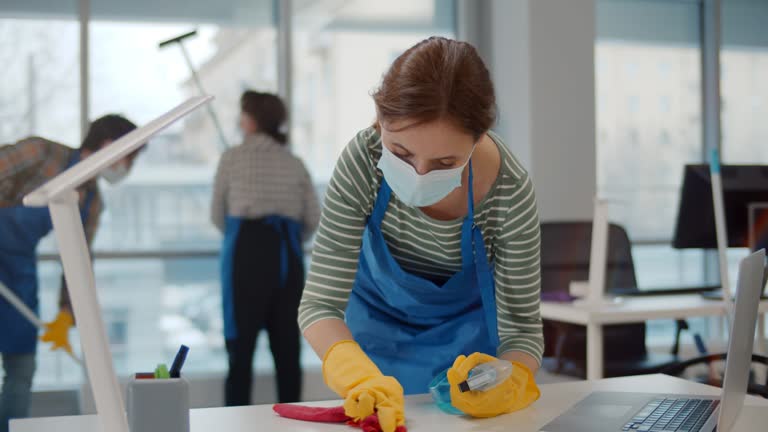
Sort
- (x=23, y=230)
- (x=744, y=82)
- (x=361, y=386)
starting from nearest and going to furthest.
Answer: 1. (x=361, y=386)
2. (x=23, y=230)
3. (x=744, y=82)

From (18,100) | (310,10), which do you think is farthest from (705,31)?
(18,100)

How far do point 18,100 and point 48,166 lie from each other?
1.68 meters

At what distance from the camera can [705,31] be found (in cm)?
496

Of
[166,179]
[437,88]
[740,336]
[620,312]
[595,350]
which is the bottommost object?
[595,350]

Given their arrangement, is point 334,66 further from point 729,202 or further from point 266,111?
point 729,202

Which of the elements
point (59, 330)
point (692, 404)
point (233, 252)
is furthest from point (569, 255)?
point (59, 330)

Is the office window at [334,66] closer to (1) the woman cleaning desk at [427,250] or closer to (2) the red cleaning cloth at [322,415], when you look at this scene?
(1) the woman cleaning desk at [427,250]

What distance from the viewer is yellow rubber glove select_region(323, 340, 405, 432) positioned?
3.63ft

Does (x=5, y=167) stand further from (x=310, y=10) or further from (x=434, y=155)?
(x=310, y=10)

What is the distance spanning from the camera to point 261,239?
10.9ft

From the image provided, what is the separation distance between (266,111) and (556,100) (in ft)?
5.32

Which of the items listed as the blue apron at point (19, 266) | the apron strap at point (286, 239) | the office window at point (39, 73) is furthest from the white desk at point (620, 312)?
the office window at point (39, 73)

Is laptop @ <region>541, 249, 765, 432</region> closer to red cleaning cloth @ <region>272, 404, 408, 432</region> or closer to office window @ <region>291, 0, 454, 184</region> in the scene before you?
red cleaning cloth @ <region>272, 404, 408, 432</region>

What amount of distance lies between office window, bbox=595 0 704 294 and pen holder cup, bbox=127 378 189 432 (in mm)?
4075
